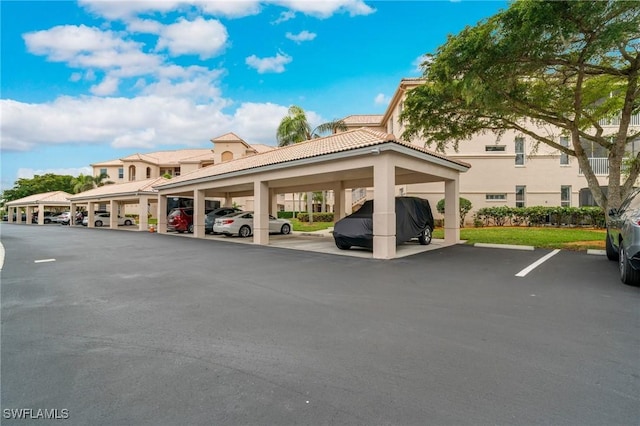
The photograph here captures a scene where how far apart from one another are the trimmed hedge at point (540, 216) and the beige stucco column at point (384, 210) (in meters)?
13.8

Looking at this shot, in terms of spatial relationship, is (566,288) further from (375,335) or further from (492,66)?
(492,66)

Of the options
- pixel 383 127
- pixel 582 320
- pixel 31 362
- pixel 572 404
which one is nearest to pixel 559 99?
pixel 582 320

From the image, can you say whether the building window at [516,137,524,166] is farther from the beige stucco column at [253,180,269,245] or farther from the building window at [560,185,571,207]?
the beige stucco column at [253,180,269,245]

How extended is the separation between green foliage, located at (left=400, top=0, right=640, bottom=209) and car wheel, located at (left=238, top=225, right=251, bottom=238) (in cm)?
1024

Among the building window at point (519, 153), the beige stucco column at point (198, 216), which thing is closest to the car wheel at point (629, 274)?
the building window at point (519, 153)

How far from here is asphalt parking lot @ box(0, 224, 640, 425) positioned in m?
2.44

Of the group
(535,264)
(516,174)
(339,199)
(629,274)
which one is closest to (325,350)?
(629,274)

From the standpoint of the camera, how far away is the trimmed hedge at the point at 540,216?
19.4 m

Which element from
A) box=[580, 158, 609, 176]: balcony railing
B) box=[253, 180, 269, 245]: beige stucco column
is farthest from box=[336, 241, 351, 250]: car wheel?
box=[580, 158, 609, 176]: balcony railing

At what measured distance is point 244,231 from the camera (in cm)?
1902

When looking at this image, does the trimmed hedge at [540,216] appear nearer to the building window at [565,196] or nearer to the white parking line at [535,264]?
the building window at [565,196]

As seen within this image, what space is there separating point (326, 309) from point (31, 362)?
335 centimetres

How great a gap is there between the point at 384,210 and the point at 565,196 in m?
18.8

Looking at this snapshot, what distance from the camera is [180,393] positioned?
2.63 m
